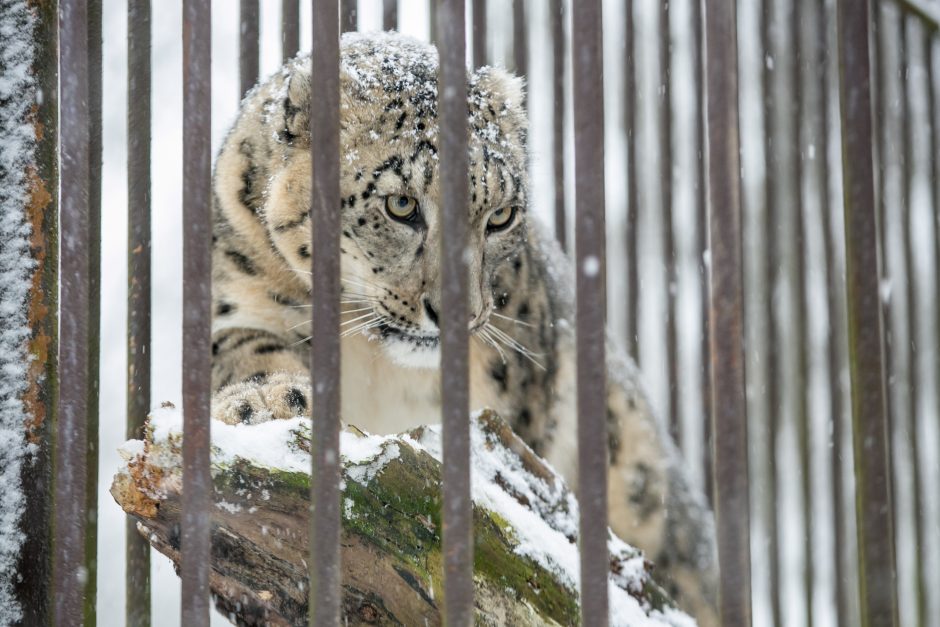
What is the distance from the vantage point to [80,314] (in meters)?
1.18

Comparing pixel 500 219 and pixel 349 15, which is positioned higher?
pixel 349 15

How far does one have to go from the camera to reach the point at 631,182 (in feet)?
9.26

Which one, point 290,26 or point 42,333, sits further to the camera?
point 290,26

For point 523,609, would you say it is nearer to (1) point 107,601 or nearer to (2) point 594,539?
(2) point 594,539

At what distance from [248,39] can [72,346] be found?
133 centimetres

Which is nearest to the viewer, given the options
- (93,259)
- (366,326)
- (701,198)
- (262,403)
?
(93,259)

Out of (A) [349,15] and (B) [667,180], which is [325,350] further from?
(B) [667,180]

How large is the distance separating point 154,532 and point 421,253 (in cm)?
111

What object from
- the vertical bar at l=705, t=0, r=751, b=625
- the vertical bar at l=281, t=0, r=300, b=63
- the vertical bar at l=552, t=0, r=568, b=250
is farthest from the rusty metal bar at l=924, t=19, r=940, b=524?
the vertical bar at l=705, t=0, r=751, b=625

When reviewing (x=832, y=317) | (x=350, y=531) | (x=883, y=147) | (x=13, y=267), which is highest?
(x=883, y=147)

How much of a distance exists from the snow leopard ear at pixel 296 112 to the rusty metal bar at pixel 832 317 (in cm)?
142

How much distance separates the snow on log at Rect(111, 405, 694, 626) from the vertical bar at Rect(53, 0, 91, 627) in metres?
0.30


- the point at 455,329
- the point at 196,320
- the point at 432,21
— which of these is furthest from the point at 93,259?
the point at 432,21

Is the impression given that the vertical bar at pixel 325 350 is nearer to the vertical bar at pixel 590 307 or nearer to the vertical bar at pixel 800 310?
the vertical bar at pixel 590 307
